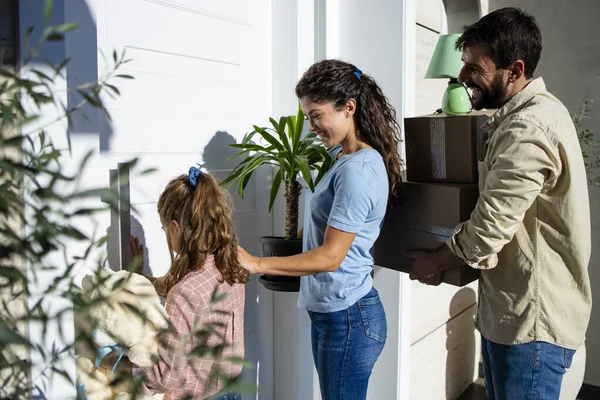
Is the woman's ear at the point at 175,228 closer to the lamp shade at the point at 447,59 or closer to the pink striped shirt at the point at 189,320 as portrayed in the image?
the pink striped shirt at the point at 189,320

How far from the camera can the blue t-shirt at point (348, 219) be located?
6.01 feet

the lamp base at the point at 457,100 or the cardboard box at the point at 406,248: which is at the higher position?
the lamp base at the point at 457,100

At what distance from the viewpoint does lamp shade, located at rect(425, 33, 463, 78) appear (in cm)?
268

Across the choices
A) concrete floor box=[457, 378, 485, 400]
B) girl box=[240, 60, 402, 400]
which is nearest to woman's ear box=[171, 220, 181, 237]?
girl box=[240, 60, 402, 400]

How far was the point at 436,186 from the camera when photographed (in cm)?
195

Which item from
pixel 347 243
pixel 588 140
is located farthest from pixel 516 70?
pixel 588 140

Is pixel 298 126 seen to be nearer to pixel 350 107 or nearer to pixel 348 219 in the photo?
pixel 350 107

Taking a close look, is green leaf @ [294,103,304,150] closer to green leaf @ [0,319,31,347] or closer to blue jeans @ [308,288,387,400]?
blue jeans @ [308,288,387,400]

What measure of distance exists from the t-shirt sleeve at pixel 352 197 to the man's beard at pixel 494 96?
0.42m

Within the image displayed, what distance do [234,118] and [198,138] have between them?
24cm

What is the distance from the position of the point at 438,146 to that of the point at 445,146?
29 mm

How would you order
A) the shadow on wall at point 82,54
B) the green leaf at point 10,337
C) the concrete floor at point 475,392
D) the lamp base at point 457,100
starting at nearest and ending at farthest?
the green leaf at point 10,337
the shadow on wall at point 82,54
the lamp base at point 457,100
the concrete floor at point 475,392

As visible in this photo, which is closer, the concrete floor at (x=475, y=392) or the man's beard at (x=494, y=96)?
the man's beard at (x=494, y=96)

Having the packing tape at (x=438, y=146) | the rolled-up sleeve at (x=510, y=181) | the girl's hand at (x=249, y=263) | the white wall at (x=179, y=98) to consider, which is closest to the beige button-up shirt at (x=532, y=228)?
the rolled-up sleeve at (x=510, y=181)
